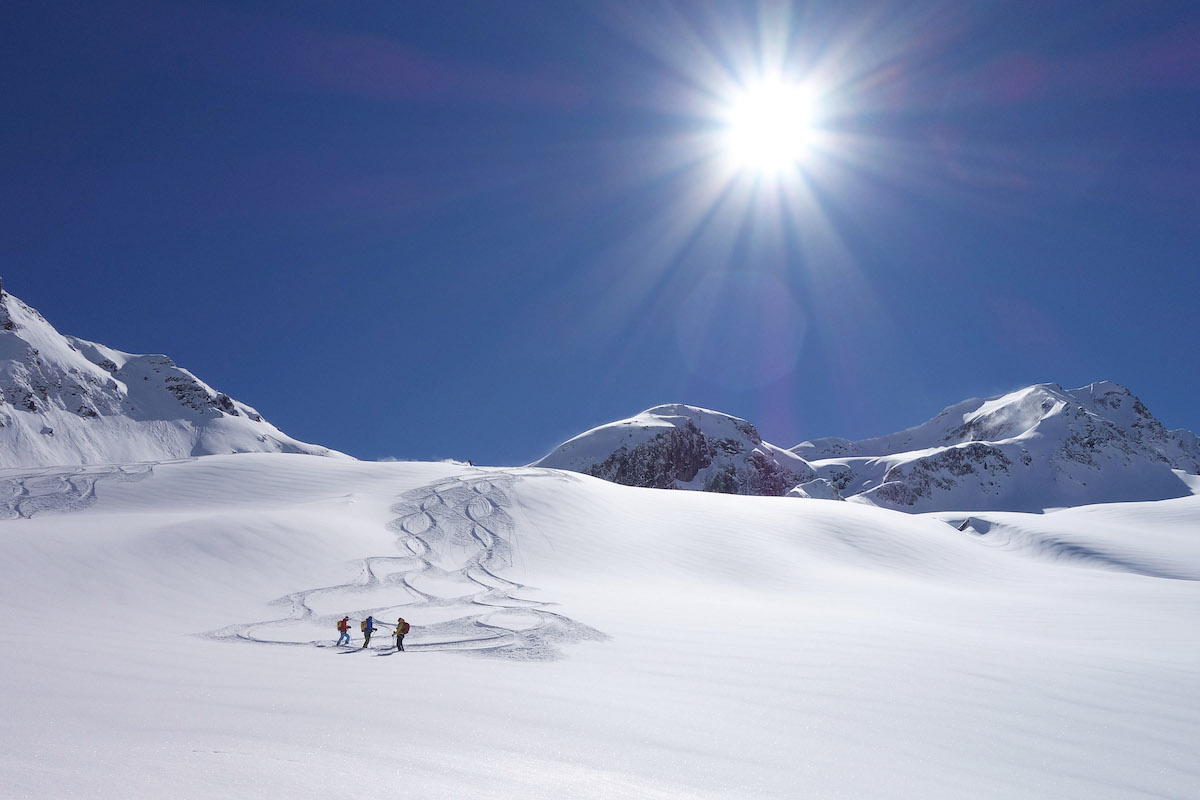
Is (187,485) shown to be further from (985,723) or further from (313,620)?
(985,723)

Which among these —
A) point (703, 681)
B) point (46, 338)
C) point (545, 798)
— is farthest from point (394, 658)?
point (46, 338)

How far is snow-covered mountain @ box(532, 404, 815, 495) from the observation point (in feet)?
464

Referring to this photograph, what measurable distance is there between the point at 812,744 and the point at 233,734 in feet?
19.6

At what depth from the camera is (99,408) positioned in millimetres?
108062

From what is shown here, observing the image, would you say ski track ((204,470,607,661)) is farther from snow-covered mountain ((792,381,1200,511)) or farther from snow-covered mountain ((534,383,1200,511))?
snow-covered mountain ((792,381,1200,511))

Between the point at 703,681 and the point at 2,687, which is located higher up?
the point at 703,681

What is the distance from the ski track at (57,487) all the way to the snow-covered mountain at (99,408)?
6999cm

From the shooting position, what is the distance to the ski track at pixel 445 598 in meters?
11.6

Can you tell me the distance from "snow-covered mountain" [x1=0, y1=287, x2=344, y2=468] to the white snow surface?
85961 mm

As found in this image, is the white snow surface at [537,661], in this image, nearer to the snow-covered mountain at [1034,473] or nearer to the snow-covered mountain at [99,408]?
the snow-covered mountain at [99,408]

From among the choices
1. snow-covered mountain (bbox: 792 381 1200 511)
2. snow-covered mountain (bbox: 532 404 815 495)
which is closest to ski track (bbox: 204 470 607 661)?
snow-covered mountain (bbox: 532 404 815 495)

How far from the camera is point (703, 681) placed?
350 inches

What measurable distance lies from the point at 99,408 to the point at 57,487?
108315mm

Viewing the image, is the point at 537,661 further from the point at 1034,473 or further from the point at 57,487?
the point at 1034,473
